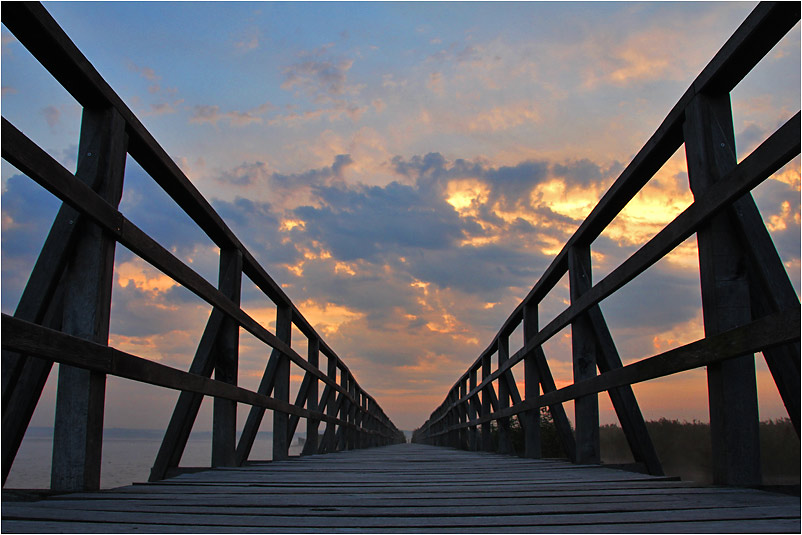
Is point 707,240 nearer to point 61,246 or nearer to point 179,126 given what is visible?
point 61,246

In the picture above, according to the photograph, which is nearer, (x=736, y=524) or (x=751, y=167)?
(x=736, y=524)

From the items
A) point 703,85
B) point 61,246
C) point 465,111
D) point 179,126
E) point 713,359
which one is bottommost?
point 713,359

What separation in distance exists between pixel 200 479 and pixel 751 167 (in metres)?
2.67

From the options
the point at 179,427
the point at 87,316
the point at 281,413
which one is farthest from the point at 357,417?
the point at 87,316

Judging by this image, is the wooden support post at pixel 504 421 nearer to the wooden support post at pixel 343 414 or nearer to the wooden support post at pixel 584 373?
the wooden support post at pixel 584 373

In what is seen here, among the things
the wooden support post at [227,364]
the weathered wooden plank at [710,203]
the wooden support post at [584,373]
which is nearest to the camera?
the weathered wooden plank at [710,203]

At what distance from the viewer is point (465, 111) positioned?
9.98 metres

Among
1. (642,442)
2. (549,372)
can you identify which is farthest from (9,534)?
(549,372)

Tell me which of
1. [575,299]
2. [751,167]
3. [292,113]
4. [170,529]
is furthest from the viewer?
[292,113]

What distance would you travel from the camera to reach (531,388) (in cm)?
570

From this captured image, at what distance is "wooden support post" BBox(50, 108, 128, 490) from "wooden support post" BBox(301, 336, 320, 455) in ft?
16.2

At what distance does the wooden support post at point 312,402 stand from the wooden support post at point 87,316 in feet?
16.2

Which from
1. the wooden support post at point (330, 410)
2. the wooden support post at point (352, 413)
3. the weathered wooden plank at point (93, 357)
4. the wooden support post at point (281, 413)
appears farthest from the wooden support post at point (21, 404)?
the wooden support post at point (352, 413)

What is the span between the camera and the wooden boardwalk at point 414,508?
1.82m
